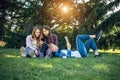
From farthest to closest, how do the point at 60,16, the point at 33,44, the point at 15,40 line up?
the point at 15,40 → the point at 60,16 → the point at 33,44

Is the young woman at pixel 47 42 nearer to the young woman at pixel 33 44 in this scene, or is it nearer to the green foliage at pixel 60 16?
the young woman at pixel 33 44

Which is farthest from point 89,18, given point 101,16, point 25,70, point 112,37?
point 25,70

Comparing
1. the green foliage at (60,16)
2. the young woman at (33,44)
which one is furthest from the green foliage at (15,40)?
the young woman at (33,44)

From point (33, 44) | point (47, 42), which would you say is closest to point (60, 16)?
point (47, 42)

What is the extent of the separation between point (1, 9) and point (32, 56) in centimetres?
1485

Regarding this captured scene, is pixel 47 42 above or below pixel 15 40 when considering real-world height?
below

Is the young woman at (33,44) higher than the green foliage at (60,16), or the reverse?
the green foliage at (60,16)

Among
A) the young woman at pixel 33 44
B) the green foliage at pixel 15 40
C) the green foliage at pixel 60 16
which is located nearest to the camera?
the young woman at pixel 33 44

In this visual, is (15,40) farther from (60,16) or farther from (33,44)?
(33,44)

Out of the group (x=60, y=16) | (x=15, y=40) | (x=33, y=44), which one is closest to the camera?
(x=33, y=44)

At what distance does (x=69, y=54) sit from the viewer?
9867mm

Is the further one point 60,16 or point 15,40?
point 15,40

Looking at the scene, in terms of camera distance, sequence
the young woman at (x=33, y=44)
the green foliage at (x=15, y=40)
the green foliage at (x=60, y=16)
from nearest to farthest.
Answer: the young woman at (x=33, y=44), the green foliage at (x=60, y=16), the green foliage at (x=15, y=40)

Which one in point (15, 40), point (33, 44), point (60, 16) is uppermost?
point (60, 16)
